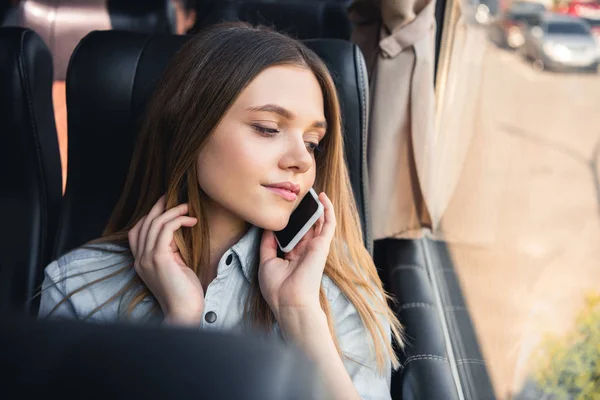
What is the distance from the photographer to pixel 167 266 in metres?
0.98

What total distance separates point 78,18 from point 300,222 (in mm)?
1715

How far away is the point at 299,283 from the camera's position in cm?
94

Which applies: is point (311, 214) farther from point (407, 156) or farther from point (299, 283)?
point (407, 156)

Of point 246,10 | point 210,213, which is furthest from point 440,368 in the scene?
point 246,10

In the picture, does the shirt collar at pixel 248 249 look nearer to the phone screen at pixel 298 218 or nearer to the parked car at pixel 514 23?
the phone screen at pixel 298 218

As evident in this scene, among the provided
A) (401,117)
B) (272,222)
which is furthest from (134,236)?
(401,117)

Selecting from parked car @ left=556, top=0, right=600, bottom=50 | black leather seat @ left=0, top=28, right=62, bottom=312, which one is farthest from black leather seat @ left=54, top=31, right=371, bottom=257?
parked car @ left=556, top=0, right=600, bottom=50

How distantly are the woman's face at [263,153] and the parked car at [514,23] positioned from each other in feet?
4.83

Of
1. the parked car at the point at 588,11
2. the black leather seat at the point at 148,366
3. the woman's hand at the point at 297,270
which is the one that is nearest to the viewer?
the black leather seat at the point at 148,366

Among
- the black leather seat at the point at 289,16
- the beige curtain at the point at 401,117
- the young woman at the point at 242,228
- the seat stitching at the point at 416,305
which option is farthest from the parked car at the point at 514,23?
the young woman at the point at 242,228

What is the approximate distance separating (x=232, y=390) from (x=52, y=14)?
7.62 ft

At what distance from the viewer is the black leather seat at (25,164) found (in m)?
1.27

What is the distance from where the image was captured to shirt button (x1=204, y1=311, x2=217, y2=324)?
101 cm

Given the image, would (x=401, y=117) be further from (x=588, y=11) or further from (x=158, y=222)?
(x=158, y=222)
